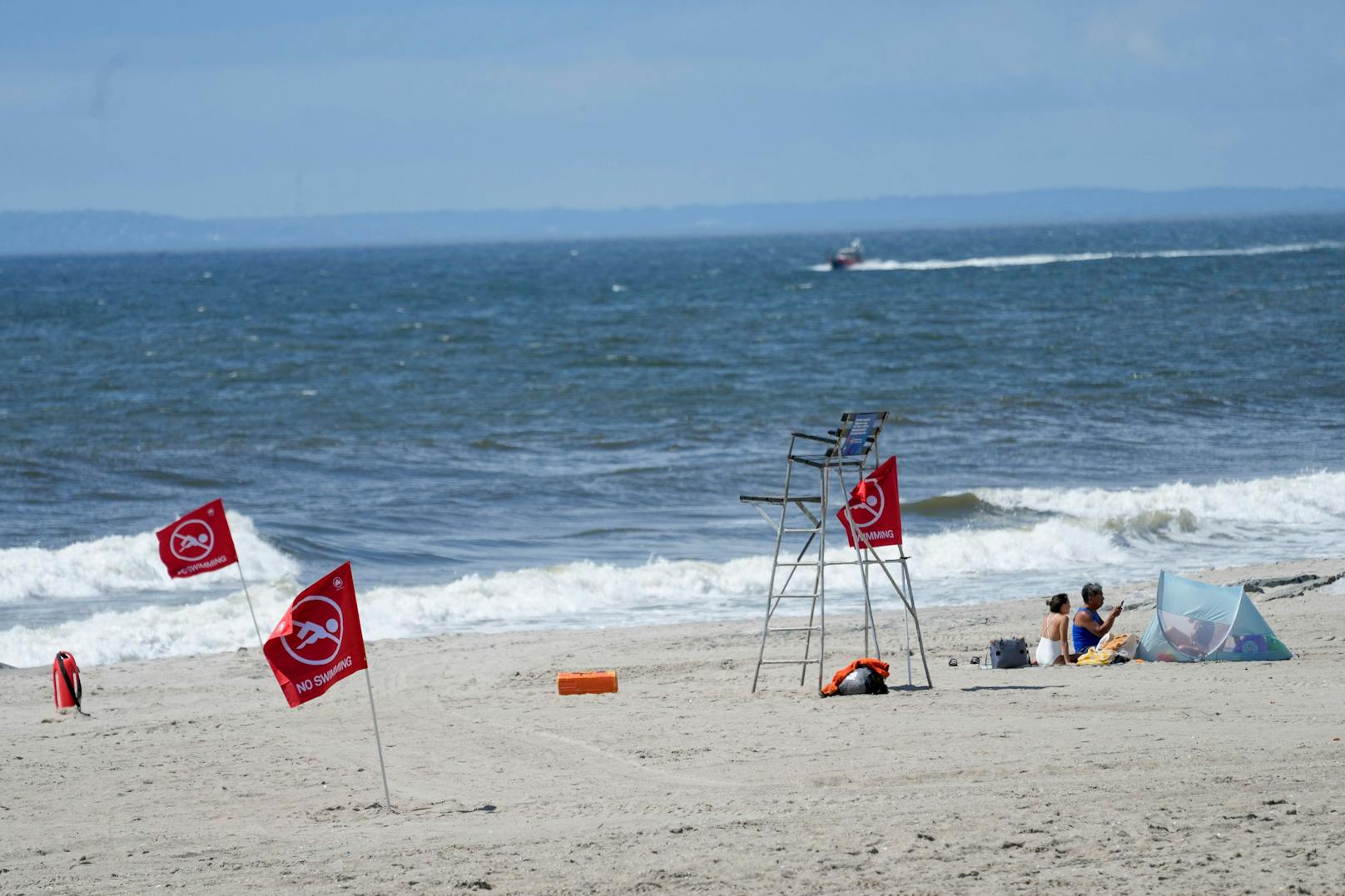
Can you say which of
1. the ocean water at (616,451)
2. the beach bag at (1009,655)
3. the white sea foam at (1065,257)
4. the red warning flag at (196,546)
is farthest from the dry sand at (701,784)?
the white sea foam at (1065,257)

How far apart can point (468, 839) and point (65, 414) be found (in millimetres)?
29679

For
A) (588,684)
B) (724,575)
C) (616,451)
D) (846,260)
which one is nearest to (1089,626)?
(588,684)

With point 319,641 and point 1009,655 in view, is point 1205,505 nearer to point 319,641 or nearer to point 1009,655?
point 1009,655

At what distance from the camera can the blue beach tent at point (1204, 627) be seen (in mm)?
11188

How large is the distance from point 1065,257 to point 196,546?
367ft

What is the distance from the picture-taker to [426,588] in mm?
17125

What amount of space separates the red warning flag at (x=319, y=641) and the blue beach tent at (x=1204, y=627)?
6.60m

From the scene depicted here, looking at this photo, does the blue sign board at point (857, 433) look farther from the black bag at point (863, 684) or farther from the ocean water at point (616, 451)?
the ocean water at point (616, 451)

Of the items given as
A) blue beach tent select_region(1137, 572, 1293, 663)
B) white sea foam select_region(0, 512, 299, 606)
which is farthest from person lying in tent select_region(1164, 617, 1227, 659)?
white sea foam select_region(0, 512, 299, 606)

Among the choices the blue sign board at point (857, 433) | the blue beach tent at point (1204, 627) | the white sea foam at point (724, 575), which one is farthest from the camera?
the white sea foam at point (724, 575)

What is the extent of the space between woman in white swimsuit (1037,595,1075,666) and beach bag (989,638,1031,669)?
0.16 metres

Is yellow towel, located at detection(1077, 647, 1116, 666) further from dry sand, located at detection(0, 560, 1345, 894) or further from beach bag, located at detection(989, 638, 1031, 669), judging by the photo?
beach bag, located at detection(989, 638, 1031, 669)

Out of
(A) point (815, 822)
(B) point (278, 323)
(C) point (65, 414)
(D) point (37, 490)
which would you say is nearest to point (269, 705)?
(A) point (815, 822)

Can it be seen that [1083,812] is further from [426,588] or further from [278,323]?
[278,323]
